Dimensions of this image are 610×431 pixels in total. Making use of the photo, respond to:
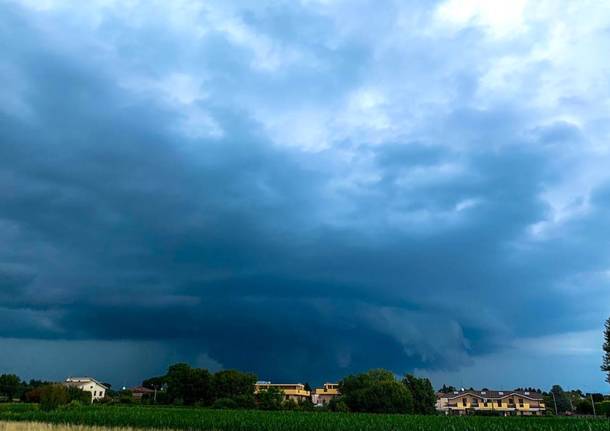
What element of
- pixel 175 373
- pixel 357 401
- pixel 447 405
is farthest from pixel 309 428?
pixel 447 405

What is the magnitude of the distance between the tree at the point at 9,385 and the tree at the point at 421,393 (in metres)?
124

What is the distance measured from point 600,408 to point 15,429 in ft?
430

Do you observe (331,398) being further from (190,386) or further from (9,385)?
(9,385)

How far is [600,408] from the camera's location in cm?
11869

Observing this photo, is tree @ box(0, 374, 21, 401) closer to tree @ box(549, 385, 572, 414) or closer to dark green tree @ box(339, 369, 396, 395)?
dark green tree @ box(339, 369, 396, 395)

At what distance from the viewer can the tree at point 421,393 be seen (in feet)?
379

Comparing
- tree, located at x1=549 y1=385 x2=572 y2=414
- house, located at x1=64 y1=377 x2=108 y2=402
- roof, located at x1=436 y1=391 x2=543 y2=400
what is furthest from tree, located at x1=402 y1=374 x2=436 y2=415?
house, located at x1=64 y1=377 x2=108 y2=402

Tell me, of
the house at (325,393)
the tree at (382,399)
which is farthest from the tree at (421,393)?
the house at (325,393)

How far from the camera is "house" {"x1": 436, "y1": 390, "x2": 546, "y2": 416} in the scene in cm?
14550

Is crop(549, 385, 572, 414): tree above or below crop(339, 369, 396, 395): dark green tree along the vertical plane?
below

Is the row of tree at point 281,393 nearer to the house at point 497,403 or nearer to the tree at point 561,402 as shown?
the house at point 497,403

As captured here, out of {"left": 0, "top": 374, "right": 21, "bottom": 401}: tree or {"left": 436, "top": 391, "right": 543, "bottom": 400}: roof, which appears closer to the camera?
{"left": 436, "top": 391, "right": 543, "bottom": 400}: roof

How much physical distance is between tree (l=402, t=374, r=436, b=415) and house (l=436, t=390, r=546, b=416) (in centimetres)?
2972

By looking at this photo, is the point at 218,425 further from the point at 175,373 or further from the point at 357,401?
the point at 175,373
